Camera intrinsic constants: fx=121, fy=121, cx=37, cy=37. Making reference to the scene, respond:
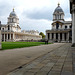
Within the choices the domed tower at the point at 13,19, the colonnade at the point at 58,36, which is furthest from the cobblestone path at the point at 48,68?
the domed tower at the point at 13,19

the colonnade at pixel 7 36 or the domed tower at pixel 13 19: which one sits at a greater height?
the domed tower at pixel 13 19

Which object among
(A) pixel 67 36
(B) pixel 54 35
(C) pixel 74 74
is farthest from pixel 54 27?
(C) pixel 74 74

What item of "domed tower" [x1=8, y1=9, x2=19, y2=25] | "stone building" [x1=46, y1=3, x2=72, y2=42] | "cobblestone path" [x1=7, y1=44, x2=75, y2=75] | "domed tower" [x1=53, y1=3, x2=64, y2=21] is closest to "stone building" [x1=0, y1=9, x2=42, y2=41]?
"domed tower" [x1=8, y1=9, x2=19, y2=25]

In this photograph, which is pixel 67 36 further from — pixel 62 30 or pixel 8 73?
pixel 8 73

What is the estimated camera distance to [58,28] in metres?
93.8

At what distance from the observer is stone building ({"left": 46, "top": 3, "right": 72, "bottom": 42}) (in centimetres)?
8881

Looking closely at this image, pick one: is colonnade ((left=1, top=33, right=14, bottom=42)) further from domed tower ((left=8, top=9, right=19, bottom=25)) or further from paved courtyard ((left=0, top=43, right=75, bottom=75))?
paved courtyard ((left=0, top=43, right=75, bottom=75))

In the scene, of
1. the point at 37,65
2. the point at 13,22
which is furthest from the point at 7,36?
the point at 37,65

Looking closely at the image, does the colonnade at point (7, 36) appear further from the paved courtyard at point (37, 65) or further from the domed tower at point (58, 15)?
the paved courtyard at point (37, 65)

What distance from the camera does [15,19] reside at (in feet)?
368

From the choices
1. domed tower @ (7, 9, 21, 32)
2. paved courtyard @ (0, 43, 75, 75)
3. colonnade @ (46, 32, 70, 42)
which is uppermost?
domed tower @ (7, 9, 21, 32)

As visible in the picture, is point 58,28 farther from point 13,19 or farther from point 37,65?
point 37,65

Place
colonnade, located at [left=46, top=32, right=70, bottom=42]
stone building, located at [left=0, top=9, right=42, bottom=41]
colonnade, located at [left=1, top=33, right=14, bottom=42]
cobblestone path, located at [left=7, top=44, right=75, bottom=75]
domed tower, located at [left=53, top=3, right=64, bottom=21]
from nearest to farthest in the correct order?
1. cobblestone path, located at [left=7, top=44, right=75, bottom=75]
2. colonnade, located at [left=46, top=32, right=70, bottom=42]
3. domed tower, located at [left=53, top=3, right=64, bottom=21]
4. colonnade, located at [left=1, top=33, right=14, bottom=42]
5. stone building, located at [left=0, top=9, right=42, bottom=41]

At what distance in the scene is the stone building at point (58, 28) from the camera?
88.8m
